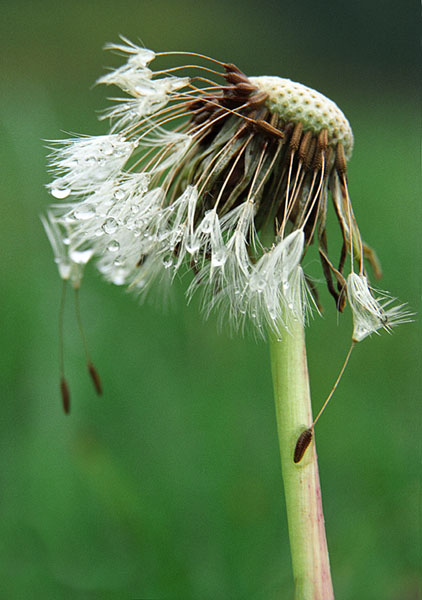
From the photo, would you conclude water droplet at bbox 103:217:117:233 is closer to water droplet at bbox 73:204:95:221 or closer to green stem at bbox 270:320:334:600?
water droplet at bbox 73:204:95:221

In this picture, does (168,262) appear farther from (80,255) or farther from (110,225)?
(80,255)

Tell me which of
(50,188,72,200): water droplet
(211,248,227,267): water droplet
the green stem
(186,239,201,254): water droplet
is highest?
(50,188,72,200): water droplet

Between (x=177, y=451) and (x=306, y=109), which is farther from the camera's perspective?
(x=177, y=451)

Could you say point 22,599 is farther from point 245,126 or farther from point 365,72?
point 365,72

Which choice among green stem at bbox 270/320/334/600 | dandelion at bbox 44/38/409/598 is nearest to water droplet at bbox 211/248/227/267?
dandelion at bbox 44/38/409/598

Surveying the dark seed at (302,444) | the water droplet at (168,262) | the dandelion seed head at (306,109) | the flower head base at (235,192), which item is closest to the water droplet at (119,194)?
the flower head base at (235,192)

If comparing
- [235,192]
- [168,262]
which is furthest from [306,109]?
[168,262]

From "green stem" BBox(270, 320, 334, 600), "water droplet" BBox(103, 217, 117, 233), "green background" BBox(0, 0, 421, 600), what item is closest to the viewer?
"green stem" BBox(270, 320, 334, 600)

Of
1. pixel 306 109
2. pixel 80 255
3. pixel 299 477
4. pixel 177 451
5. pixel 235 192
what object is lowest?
pixel 177 451

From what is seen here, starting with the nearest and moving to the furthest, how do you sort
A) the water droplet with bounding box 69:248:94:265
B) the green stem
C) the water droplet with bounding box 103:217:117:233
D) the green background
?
the green stem, the water droplet with bounding box 103:217:117:233, the water droplet with bounding box 69:248:94:265, the green background
